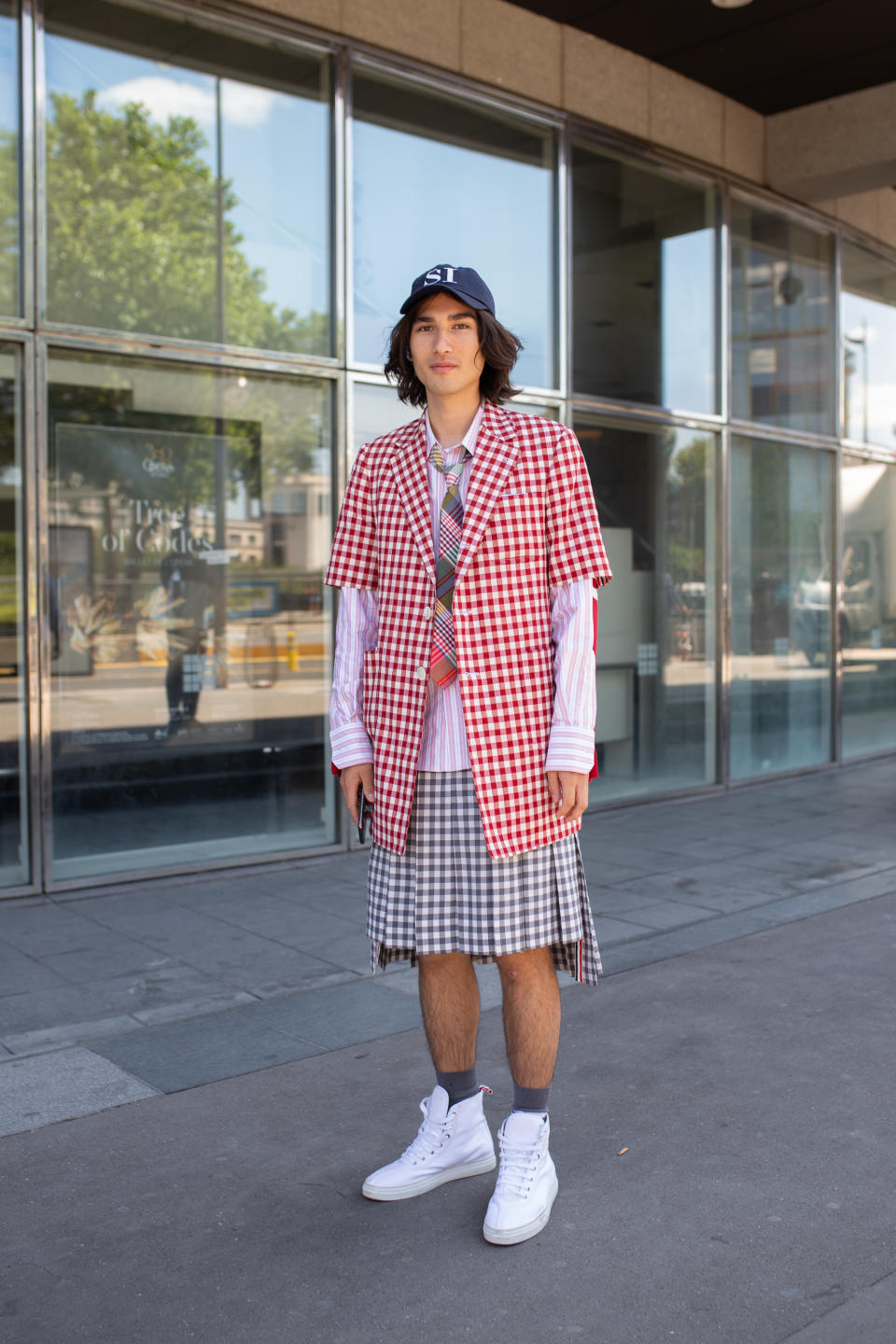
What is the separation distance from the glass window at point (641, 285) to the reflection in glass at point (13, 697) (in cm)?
384

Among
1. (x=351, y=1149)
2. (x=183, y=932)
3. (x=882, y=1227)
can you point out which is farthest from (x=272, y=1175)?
(x=183, y=932)

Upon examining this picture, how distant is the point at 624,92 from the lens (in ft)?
28.6

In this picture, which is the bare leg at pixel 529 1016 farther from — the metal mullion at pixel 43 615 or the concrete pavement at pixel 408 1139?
the metal mullion at pixel 43 615

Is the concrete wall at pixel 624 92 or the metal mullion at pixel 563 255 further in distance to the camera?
the metal mullion at pixel 563 255

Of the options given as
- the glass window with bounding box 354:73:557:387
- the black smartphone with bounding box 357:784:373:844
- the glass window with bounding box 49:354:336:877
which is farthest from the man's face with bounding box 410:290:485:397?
the glass window with bounding box 354:73:557:387

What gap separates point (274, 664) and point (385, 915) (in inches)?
186

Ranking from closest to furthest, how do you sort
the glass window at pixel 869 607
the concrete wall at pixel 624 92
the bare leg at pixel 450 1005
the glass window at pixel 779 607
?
the bare leg at pixel 450 1005, the concrete wall at pixel 624 92, the glass window at pixel 779 607, the glass window at pixel 869 607

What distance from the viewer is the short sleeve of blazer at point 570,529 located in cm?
276

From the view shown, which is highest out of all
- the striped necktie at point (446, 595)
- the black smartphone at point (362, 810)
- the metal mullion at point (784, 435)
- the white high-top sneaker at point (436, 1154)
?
the metal mullion at point (784, 435)

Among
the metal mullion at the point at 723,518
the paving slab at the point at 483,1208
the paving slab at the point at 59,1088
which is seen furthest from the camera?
the metal mullion at the point at 723,518

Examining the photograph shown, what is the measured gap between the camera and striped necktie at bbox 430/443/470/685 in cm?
277

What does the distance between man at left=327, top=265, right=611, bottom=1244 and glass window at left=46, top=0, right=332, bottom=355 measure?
4213 mm

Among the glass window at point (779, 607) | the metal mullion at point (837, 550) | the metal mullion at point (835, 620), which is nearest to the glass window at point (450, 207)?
the glass window at point (779, 607)

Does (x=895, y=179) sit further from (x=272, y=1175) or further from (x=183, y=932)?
(x=272, y=1175)
